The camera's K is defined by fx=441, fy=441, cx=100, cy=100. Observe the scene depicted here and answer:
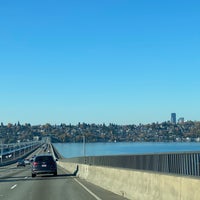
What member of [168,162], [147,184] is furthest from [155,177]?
[168,162]

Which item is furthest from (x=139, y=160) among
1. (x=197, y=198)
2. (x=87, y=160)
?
(x=87, y=160)

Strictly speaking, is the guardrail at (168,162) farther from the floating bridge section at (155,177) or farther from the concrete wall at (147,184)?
the concrete wall at (147,184)

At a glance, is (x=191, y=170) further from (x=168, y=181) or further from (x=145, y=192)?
(x=168, y=181)

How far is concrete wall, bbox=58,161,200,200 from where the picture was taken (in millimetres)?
9648

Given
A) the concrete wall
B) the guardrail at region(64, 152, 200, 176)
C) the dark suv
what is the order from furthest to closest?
the dark suv, the guardrail at region(64, 152, 200, 176), the concrete wall

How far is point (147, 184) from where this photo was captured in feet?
43.4

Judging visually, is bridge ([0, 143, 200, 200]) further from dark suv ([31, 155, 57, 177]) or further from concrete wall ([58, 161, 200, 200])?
dark suv ([31, 155, 57, 177])

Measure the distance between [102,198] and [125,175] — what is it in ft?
4.41

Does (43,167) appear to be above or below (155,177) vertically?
below

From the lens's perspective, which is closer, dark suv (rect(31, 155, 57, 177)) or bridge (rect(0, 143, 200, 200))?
bridge (rect(0, 143, 200, 200))

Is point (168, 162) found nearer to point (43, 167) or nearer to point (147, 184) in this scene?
point (147, 184)

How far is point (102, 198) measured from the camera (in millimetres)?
15734

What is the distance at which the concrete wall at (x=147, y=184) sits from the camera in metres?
9.65

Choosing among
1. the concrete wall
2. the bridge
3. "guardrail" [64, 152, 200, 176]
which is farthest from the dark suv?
the concrete wall
